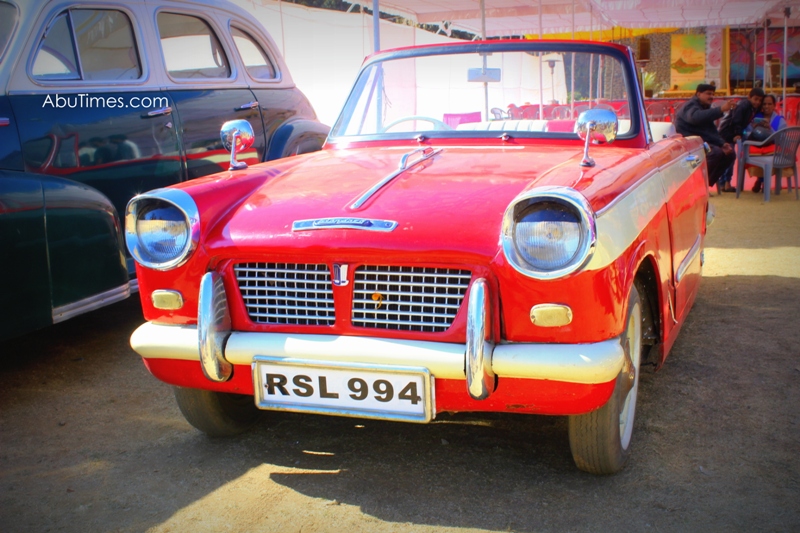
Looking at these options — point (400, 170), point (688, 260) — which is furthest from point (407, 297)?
point (688, 260)

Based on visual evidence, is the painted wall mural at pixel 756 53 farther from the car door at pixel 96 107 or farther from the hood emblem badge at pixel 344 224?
the hood emblem badge at pixel 344 224

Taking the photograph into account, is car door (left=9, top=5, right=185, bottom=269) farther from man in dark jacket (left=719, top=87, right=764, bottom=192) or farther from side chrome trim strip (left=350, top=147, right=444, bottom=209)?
man in dark jacket (left=719, top=87, right=764, bottom=192)

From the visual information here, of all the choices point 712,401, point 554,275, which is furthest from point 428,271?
point 712,401

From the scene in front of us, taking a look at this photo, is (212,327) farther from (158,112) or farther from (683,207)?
(158,112)

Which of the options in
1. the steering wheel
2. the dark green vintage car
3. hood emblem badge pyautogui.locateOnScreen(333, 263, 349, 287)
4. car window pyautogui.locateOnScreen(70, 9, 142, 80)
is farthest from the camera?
car window pyautogui.locateOnScreen(70, 9, 142, 80)

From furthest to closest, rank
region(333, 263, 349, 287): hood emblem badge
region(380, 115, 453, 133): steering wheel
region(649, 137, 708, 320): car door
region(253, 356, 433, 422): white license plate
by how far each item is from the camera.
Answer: region(380, 115, 453, 133): steering wheel, region(649, 137, 708, 320): car door, region(333, 263, 349, 287): hood emblem badge, region(253, 356, 433, 422): white license plate

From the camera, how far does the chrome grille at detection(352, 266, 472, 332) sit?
96.0 inches

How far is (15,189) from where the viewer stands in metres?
3.55

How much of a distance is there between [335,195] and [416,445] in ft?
3.31

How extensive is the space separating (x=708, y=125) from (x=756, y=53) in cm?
1554

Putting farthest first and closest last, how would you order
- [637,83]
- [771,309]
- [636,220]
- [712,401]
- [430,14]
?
[430,14] < [771,309] < [637,83] < [712,401] < [636,220]

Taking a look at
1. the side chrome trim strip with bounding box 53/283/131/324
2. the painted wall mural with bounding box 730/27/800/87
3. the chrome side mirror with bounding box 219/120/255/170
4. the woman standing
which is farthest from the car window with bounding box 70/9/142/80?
the painted wall mural with bounding box 730/27/800/87

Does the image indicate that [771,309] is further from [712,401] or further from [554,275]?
[554,275]

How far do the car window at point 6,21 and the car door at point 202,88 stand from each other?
37.8 inches
